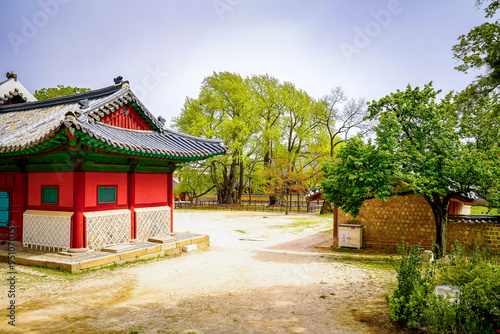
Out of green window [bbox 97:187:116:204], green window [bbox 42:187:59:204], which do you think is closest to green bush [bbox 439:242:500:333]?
green window [bbox 97:187:116:204]

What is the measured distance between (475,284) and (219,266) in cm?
765

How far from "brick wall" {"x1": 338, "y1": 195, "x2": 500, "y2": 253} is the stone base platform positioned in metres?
7.95

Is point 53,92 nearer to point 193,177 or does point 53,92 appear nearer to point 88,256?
point 193,177

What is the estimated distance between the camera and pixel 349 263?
12.0m

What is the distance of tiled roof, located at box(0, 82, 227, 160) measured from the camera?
10.6 metres

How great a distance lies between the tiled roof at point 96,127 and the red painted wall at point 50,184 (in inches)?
56.4

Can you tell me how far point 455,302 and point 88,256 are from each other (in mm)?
9812

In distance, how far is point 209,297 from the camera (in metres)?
7.86

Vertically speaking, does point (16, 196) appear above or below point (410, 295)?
above

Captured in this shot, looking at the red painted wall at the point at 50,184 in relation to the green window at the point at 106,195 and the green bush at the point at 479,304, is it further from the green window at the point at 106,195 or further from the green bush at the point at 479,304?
the green bush at the point at 479,304

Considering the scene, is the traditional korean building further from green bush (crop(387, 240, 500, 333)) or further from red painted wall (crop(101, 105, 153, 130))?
green bush (crop(387, 240, 500, 333))

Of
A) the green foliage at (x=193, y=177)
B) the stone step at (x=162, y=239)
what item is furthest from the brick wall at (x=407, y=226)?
the green foliage at (x=193, y=177)

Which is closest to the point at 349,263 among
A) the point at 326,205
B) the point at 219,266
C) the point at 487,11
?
the point at 219,266

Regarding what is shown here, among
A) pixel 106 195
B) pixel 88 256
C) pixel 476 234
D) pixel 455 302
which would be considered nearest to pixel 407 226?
pixel 476 234
